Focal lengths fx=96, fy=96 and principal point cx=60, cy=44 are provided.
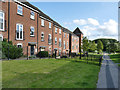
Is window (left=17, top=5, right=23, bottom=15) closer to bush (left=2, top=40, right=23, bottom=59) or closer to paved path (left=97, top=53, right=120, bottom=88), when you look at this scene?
bush (left=2, top=40, right=23, bottom=59)

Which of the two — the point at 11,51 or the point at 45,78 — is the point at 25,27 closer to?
the point at 11,51

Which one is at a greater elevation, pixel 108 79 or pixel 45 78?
pixel 45 78

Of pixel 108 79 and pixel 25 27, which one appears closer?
pixel 108 79

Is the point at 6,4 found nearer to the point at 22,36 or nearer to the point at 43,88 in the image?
the point at 22,36

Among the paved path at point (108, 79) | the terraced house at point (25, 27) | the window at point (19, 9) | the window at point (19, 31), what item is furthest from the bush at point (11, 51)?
the paved path at point (108, 79)

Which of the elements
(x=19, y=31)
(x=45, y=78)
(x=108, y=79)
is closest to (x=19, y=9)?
(x=19, y=31)

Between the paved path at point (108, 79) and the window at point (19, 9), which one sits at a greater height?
the window at point (19, 9)

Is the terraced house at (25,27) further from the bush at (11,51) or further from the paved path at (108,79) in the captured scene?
the paved path at (108,79)

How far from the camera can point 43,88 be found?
4539 millimetres

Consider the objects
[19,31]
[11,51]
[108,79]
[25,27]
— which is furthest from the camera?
[25,27]

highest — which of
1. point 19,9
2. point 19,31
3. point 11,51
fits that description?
point 19,9

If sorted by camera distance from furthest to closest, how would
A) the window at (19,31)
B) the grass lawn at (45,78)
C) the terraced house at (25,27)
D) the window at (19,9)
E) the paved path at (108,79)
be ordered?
the window at (19,9), the window at (19,31), the terraced house at (25,27), the paved path at (108,79), the grass lawn at (45,78)

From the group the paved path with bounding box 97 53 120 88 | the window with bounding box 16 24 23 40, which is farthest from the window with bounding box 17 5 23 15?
the paved path with bounding box 97 53 120 88

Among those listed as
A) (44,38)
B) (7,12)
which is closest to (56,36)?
(44,38)
